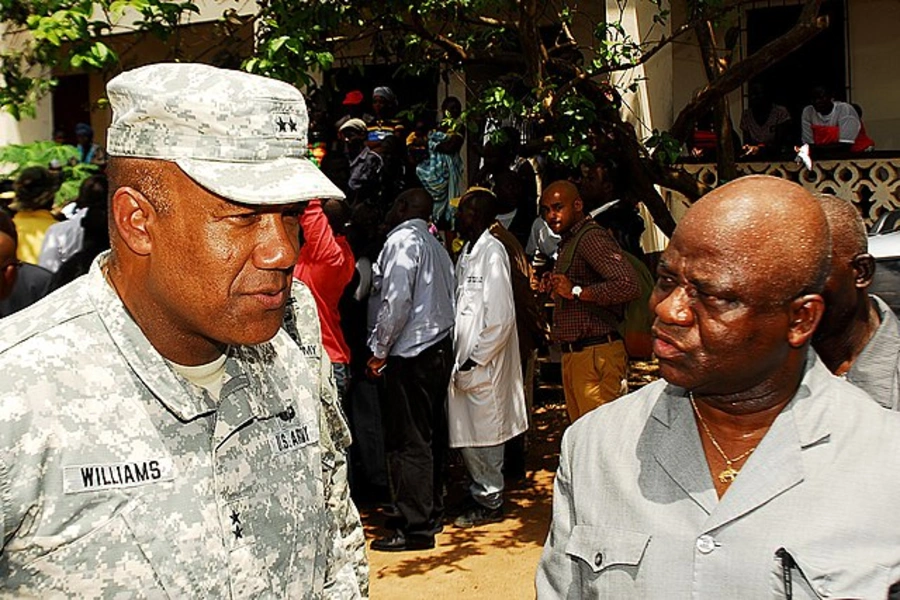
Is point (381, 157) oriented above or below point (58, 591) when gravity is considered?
above

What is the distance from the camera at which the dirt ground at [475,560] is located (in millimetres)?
5992

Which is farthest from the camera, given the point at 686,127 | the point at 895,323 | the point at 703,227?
the point at 686,127

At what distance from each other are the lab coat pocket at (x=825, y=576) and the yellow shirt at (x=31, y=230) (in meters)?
5.51

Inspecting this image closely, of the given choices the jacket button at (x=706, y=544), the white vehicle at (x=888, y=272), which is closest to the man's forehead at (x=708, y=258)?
the jacket button at (x=706, y=544)

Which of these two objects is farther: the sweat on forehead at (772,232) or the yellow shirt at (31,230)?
the yellow shirt at (31,230)

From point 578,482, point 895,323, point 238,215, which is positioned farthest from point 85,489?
point 895,323

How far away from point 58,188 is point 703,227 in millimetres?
5820

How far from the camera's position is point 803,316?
2117 millimetres

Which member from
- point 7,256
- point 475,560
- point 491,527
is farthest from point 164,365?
point 491,527

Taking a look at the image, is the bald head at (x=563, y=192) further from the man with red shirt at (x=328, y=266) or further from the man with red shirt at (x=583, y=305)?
the man with red shirt at (x=328, y=266)

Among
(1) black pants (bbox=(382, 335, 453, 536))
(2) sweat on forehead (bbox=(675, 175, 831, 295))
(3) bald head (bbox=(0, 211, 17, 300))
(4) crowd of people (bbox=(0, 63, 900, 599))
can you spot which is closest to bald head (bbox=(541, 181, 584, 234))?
(1) black pants (bbox=(382, 335, 453, 536))

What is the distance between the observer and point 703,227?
2104 millimetres

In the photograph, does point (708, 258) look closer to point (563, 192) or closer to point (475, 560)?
point (563, 192)

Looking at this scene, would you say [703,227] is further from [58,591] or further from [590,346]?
[590,346]
